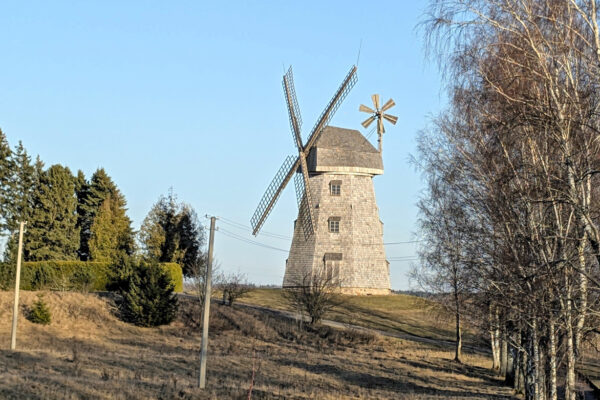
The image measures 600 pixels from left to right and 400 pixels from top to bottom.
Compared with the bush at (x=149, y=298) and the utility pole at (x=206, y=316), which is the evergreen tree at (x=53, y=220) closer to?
the bush at (x=149, y=298)

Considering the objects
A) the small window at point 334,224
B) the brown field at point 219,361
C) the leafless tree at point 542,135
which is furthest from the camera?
the small window at point 334,224

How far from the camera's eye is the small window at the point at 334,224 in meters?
54.2

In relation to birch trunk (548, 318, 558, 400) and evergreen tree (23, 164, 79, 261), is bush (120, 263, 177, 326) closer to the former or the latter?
evergreen tree (23, 164, 79, 261)

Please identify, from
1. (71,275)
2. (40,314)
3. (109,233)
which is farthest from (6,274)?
(109,233)

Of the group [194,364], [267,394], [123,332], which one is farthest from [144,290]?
[267,394]

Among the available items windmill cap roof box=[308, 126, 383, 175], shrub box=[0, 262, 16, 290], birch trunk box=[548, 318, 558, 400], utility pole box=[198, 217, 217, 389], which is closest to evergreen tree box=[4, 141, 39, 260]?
shrub box=[0, 262, 16, 290]

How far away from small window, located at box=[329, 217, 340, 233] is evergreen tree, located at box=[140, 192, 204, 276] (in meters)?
12.8

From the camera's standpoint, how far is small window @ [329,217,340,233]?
2135 inches

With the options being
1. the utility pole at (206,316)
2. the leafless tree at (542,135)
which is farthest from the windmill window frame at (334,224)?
the leafless tree at (542,135)

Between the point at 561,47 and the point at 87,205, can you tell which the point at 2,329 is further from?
the point at 561,47

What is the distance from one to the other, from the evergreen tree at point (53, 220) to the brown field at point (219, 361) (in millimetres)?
14117

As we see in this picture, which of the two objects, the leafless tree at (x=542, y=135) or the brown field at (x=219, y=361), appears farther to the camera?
the brown field at (x=219, y=361)

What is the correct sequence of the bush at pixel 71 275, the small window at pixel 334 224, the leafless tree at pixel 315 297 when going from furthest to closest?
the small window at pixel 334 224
the bush at pixel 71 275
the leafless tree at pixel 315 297

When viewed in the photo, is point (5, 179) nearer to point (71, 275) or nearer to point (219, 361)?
point (71, 275)
